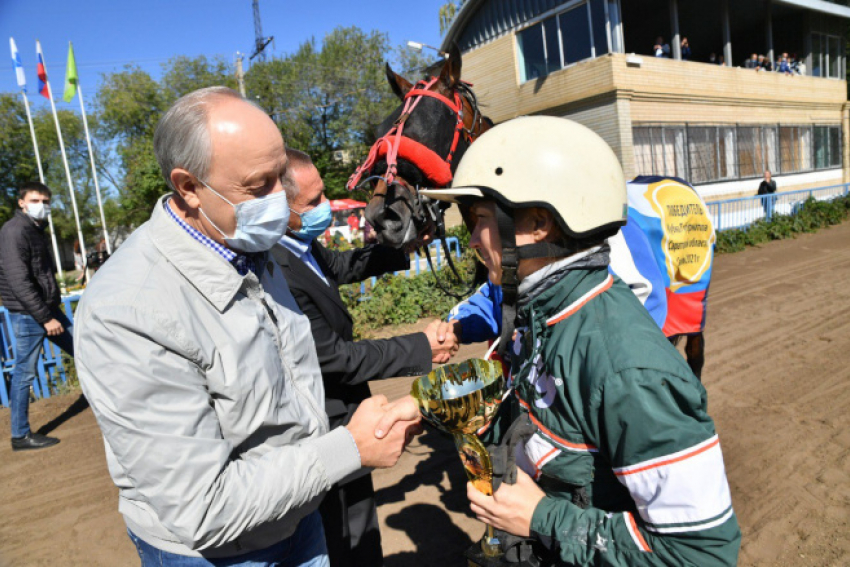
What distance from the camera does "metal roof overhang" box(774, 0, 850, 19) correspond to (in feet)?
64.9

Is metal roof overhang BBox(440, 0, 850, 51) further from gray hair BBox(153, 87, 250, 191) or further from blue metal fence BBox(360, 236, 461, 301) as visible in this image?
gray hair BBox(153, 87, 250, 191)

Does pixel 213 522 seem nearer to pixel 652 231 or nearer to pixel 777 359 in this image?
pixel 652 231

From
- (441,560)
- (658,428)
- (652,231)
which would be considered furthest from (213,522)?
(652,231)

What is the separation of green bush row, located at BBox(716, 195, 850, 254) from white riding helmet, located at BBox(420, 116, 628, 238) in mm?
12658

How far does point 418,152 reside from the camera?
3.35 meters

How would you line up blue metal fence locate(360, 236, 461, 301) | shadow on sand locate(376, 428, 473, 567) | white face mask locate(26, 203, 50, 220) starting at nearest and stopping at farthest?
shadow on sand locate(376, 428, 473, 567) → white face mask locate(26, 203, 50, 220) → blue metal fence locate(360, 236, 461, 301)

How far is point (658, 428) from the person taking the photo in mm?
1161

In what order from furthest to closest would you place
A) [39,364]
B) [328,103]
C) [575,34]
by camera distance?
[328,103], [575,34], [39,364]

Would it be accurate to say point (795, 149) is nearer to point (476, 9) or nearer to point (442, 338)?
point (476, 9)

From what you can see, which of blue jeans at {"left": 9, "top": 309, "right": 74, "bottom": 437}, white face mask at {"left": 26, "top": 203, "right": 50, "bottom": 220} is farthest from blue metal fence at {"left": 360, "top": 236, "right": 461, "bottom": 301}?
white face mask at {"left": 26, "top": 203, "right": 50, "bottom": 220}

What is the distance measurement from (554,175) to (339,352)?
1.40m

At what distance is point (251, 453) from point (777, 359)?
19.6 ft

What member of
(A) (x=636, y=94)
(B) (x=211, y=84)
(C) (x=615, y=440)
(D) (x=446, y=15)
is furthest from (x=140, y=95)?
(C) (x=615, y=440)

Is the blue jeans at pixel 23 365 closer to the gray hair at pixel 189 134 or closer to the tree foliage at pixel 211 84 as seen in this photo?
the gray hair at pixel 189 134
